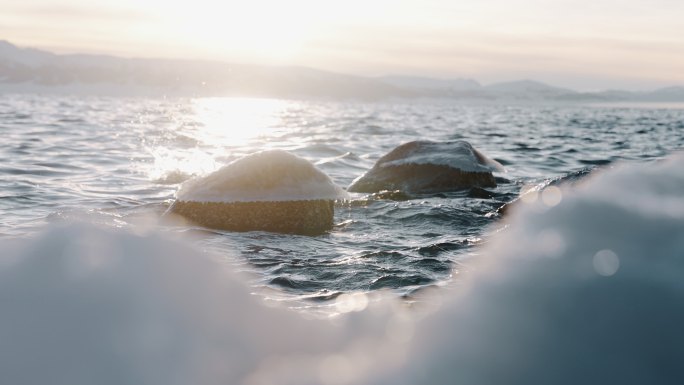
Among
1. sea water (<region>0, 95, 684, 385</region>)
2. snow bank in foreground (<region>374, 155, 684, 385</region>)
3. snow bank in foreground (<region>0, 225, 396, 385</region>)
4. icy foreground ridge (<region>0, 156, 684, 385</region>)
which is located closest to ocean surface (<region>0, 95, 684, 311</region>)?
sea water (<region>0, 95, 684, 385</region>)

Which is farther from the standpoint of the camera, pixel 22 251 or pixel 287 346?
pixel 22 251

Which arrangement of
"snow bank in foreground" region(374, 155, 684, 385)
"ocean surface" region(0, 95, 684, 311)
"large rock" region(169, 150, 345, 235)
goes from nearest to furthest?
"snow bank in foreground" region(374, 155, 684, 385), "ocean surface" region(0, 95, 684, 311), "large rock" region(169, 150, 345, 235)

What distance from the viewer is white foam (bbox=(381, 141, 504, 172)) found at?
974cm

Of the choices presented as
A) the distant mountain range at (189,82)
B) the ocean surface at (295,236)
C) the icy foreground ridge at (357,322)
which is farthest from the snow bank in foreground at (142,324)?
the distant mountain range at (189,82)

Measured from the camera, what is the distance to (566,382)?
8.64ft

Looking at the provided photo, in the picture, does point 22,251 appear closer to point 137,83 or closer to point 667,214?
point 667,214

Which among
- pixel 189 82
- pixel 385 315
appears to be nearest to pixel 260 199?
pixel 385 315

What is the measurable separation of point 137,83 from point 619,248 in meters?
102

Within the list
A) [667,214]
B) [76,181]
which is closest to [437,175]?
[76,181]

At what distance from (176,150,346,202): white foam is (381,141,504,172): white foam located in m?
2.50

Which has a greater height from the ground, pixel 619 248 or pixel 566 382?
pixel 619 248

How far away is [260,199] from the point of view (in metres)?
6.94

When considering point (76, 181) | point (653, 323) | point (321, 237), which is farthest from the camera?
point (76, 181)

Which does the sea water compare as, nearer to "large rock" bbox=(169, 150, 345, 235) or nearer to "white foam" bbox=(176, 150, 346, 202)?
"large rock" bbox=(169, 150, 345, 235)
